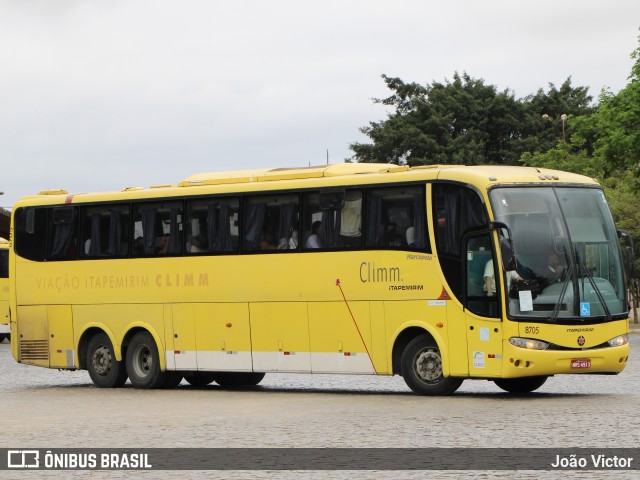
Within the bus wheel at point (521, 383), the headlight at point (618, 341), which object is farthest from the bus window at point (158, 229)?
the headlight at point (618, 341)

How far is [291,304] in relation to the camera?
970 inches

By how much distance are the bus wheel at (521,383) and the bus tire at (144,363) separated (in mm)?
6247

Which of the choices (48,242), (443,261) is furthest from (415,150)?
(443,261)

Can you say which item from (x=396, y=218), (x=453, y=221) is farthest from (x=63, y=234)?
(x=453, y=221)

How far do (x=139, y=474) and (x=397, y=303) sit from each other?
10477mm

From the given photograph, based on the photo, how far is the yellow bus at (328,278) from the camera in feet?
71.1

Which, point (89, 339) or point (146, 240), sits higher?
point (146, 240)

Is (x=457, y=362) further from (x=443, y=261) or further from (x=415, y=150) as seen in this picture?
(x=415, y=150)

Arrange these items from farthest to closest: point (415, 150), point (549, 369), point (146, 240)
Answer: point (415, 150) < point (146, 240) < point (549, 369)

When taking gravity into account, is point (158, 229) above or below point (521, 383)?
above

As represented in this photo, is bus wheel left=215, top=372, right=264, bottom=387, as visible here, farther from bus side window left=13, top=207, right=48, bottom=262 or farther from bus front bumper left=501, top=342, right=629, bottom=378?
bus front bumper left=501, top=342, right=629, bottom=378

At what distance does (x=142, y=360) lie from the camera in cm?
2716

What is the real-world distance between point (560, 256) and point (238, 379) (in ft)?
26.6

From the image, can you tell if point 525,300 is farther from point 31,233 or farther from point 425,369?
point 31,233
